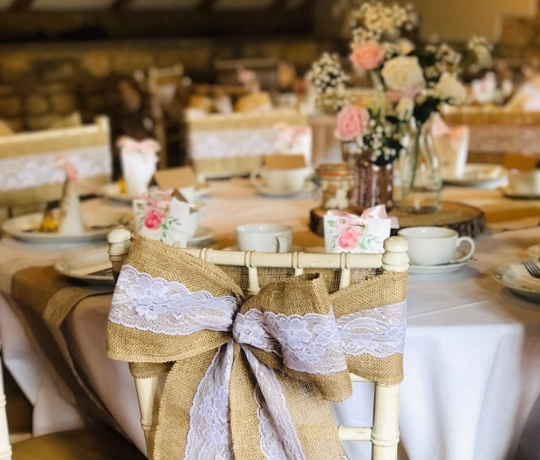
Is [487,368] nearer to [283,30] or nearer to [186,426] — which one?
[186,426]

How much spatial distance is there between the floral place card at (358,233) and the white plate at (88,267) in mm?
497

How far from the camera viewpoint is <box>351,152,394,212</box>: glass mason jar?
2.10 meters

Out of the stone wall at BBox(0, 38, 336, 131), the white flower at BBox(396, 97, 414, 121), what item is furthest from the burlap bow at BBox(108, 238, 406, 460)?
the stone wall at BBox(0, 38, 336, 131)

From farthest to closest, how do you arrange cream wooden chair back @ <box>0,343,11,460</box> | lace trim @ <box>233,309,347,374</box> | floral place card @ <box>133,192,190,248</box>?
floral place card @ <box>133,192,190,248</box> < cream wooden chair back @ <box>0,343,11,460</box> < lace trim @ <box>233,309,347,374</box>

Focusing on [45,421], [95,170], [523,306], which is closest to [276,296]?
[523,306]

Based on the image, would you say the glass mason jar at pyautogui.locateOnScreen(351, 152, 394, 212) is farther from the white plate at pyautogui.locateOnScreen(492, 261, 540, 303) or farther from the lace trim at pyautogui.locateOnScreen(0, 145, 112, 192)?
the lace trim at pyautogui.locateOnScreen(0, 145, 112, 192)

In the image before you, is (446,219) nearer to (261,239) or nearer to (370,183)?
(370,183)

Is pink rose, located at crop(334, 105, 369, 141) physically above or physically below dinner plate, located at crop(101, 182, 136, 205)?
above

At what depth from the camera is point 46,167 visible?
10.3 feet

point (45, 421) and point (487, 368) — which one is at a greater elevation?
point (487, 368)

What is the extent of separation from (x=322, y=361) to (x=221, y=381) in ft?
0.61

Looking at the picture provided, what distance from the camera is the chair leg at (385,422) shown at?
1.17m

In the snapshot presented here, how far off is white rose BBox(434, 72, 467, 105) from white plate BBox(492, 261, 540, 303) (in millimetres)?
560

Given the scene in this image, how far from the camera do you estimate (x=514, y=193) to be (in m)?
2.45
